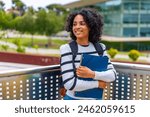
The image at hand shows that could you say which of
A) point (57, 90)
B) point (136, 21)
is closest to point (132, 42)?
point (136, 21)

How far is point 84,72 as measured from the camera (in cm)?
174

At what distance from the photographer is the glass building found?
778 inches

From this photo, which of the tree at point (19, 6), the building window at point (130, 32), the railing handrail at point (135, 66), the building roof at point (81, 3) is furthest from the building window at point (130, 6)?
the railing handrail at point (135, 66)

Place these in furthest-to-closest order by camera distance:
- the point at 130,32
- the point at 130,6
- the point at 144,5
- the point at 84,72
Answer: the point at 130,32 → the point at 144,5 → the point at 130,6 → the point at 84,72

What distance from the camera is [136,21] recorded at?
65.6 ft

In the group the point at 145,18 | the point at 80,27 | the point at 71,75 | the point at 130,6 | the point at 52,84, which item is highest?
the point at 80,27

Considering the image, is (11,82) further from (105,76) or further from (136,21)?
(136,21)

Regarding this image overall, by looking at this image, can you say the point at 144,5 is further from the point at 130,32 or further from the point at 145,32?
the point at 130,32

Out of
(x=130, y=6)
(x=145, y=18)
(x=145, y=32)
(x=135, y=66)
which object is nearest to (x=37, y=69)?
(x=135, y=66)

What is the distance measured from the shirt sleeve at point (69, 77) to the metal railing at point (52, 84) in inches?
8.1

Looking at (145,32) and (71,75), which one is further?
(145,32)

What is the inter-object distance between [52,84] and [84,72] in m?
0.36

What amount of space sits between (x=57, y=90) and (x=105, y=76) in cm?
39

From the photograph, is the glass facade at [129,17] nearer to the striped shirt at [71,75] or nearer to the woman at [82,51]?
the woman at [82,51]
